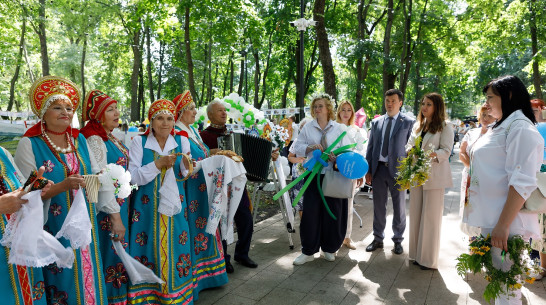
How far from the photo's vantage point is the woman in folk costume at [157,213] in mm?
3432

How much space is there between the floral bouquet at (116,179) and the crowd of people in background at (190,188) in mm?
148

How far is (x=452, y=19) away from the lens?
2023cm

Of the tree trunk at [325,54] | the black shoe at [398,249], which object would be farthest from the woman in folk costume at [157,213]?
the tree trunk at [325,54]

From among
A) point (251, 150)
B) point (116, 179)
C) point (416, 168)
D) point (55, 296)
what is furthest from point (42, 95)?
point (416, 168)

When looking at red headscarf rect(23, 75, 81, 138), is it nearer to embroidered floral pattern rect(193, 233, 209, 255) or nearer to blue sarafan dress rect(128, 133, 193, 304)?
blue sarafan dress rect(128, 133, 193, 304)

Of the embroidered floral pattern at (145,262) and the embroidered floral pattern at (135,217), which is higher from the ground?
the embroidered floral pattern at (135,217)

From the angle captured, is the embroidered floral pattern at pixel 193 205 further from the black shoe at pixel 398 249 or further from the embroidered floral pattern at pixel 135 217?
the black shoe at pixel 398 249

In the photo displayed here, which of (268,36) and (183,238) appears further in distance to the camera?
(268,36)

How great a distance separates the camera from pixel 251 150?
4.69 metres

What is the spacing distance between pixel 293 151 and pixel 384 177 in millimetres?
1335

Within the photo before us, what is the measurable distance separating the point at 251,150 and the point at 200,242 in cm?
127

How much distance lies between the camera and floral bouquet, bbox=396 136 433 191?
4.32 metres

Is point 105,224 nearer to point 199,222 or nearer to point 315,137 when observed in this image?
point 199,222

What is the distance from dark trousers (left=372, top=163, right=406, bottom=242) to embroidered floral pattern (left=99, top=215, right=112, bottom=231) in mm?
3582
